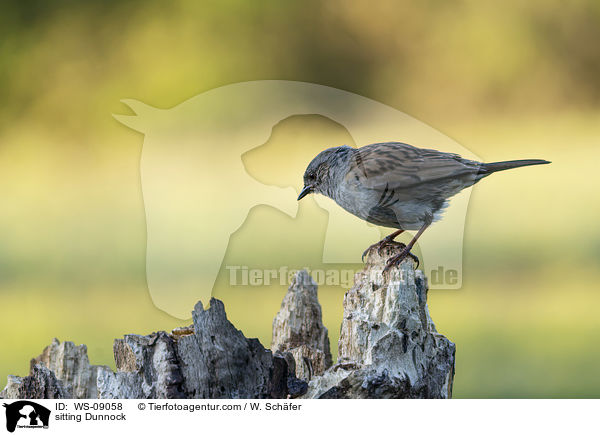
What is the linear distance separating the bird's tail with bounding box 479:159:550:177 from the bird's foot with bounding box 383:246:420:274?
0.26 metres

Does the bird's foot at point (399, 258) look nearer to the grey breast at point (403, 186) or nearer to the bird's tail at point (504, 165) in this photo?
the grey breast at point (403, 186)

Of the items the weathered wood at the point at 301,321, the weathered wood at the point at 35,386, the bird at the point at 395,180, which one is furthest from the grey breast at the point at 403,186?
the weathered wood at the point at 35,386

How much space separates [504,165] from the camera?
159 cm

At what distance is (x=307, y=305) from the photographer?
1538 mm

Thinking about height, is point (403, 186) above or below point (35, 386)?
above

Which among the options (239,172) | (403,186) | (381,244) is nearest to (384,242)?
(381,244)

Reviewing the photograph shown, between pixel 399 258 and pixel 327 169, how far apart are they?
1.01 ft

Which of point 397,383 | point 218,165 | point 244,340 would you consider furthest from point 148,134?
point 397,383

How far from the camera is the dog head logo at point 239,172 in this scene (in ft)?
5.57

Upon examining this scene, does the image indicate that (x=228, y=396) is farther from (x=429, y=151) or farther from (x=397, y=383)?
(x=429, y=151)

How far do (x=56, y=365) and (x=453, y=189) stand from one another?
3.28ft
